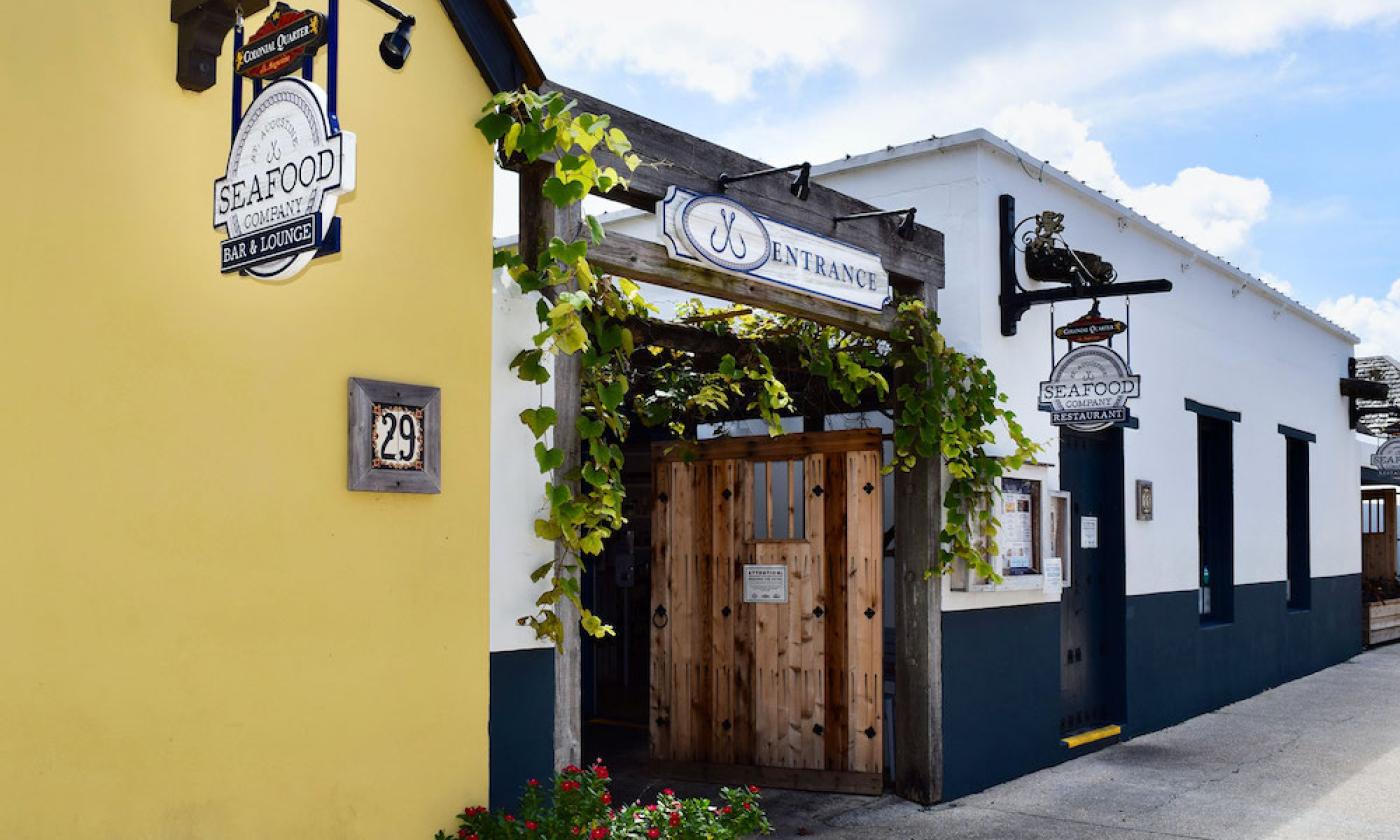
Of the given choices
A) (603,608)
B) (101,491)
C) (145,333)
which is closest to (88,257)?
(145,333)

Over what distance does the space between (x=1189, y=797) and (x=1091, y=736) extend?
1.37 m

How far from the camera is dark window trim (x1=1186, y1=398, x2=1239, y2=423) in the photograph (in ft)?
34.2

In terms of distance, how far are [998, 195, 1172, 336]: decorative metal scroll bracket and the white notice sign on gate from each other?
2.11 meters

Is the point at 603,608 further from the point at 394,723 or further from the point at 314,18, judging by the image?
the point at 314,18

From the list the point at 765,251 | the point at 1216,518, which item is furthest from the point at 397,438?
the point at 1216,518

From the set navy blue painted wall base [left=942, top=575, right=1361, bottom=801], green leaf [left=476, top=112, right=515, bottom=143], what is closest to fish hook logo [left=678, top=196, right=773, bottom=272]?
green leaf [left=476, top=112, right=515, bottom=143]

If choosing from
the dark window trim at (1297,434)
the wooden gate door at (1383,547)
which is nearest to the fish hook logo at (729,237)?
the dark window trim at (1297,434)

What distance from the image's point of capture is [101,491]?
348 centimetres

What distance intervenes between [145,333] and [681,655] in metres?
4.83

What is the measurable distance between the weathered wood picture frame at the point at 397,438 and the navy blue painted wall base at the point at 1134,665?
3867mm

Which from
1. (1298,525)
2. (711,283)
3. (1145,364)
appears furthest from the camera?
(1298,525)

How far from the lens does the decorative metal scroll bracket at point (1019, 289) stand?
7.65m

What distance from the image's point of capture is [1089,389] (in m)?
7.79

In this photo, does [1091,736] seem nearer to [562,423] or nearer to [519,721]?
[519,721]
